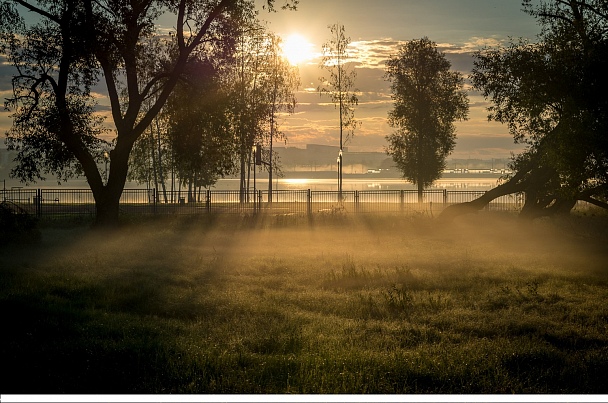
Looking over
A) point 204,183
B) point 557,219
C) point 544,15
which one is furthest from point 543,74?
point 204,183

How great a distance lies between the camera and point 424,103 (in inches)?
2232

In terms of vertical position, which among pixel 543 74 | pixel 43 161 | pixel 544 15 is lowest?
pixel 43 161

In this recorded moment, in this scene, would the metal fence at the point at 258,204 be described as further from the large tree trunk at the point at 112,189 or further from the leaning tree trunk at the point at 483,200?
the large tree trunk at the point at 112,189

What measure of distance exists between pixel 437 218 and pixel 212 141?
14.8m

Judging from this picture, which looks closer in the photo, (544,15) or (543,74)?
(543,74)

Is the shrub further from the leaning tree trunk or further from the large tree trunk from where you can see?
the leaning tree trunk

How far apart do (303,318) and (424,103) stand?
4547cm

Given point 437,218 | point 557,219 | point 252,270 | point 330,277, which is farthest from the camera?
point 437,218

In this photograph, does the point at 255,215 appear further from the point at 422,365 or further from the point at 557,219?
the point at 422,365

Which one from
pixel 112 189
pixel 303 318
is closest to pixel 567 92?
pixel 303 318

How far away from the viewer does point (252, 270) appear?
20906 mm

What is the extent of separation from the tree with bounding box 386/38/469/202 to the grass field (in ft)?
Result: 98.0

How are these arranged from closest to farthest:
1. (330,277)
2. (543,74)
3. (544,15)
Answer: (330,277) → (543,74) → (544,15)

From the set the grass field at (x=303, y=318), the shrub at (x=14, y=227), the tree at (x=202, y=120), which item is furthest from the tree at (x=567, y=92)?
the shrub at (x=14, y=227)
